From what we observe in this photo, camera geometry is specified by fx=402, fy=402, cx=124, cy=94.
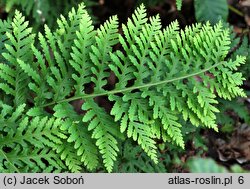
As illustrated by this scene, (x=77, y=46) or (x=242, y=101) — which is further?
(x=242, y=101)

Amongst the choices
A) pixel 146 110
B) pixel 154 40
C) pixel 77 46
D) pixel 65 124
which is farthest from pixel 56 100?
pixel 154 40

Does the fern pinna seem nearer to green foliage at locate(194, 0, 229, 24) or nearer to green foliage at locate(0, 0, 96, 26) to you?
green foliage at locate(194, 0, 229, 24)

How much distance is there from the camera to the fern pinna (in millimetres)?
2340

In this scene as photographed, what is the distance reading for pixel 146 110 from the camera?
2389mm

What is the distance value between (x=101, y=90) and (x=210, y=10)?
49.7 inches

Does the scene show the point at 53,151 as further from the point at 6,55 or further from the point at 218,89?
the point at 218,89

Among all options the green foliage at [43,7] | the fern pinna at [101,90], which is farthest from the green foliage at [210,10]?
the green foliage at [43,7]

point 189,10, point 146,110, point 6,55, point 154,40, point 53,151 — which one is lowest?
point 53,151

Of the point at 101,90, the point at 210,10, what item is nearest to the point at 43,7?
the point at 101,90

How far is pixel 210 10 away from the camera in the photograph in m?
3.14

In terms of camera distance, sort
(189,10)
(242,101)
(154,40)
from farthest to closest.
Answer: (189,10) < (242,101) < (154,40)

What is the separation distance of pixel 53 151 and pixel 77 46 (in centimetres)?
66

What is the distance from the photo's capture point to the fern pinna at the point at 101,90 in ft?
7.68

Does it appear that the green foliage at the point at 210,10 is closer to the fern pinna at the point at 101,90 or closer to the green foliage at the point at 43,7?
the fern pinna at the point at 101,90
